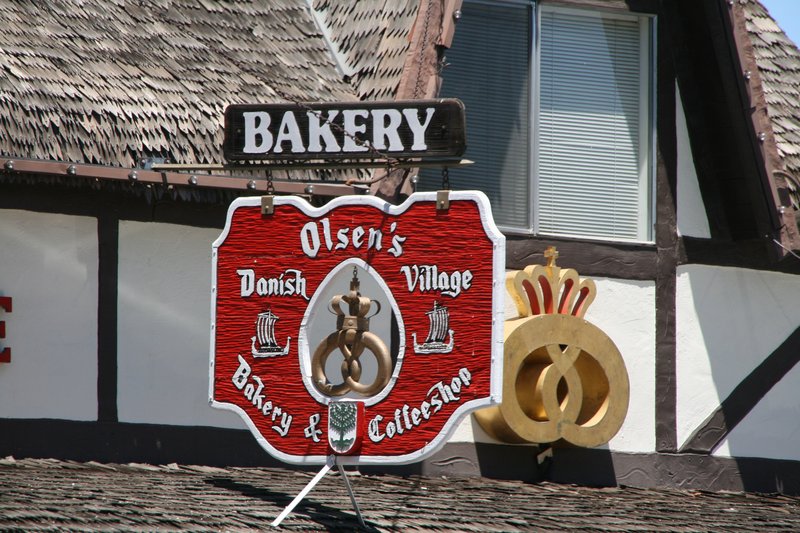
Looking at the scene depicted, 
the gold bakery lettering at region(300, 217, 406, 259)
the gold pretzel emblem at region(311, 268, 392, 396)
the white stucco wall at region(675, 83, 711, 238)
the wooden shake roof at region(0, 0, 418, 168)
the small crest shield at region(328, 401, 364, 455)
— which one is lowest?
the small crest shield at region(328, 401, 364, 455)

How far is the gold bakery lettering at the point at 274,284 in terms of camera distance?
27.2 ft

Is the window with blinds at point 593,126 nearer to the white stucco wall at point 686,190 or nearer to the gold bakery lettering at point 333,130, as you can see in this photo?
the white stucco wall at point 686,190

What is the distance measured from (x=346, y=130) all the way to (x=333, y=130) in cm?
12

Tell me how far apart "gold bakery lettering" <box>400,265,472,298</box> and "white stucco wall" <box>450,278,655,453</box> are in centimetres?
293

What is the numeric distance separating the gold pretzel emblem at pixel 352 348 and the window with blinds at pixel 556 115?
2.48m

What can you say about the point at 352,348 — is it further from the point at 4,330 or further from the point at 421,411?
the point at 4,330

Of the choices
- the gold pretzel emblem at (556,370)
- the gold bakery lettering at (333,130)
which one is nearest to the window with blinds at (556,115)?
the gold pretzel emblem at (556,370)

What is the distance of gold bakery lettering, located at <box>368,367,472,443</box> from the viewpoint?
7801mm

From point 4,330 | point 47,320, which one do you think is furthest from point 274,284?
point 4,330

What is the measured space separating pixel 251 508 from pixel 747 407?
4.38 meters

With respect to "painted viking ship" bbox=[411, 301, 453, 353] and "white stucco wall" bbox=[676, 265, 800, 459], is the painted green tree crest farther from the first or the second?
"white stucco wall" bbox=[676, 265, 800, 459]

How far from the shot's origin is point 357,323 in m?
8.21

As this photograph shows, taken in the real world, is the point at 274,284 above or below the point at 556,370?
above

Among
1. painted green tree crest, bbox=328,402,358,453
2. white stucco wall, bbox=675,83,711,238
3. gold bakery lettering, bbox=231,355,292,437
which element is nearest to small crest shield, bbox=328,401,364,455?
painted green tree crest, bbox=328,402,358,453
